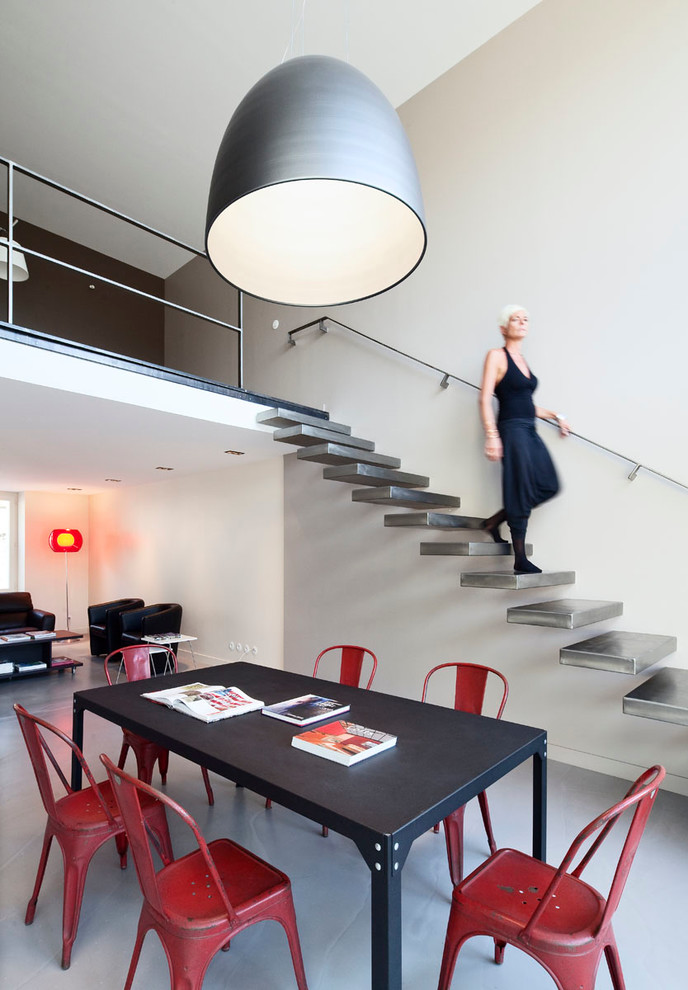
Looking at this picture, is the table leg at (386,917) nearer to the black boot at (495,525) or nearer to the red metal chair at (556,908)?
the red metal chair at (556,908)

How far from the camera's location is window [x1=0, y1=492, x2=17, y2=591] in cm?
838

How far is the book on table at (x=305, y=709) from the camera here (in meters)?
2.24

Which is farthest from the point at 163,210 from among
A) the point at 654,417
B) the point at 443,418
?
the point at 654,417

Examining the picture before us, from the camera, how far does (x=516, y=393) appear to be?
3.67m

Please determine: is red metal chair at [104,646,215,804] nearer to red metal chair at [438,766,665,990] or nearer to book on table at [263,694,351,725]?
book on table at [263,694,351,725]

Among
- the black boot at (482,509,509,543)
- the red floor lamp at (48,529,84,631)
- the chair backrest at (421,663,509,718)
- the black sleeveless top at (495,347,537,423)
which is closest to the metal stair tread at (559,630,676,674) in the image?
the chair backrest at (421,663,509,718)

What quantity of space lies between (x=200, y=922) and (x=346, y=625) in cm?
351

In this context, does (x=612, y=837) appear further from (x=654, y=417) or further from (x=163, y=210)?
(x=163, y=210)

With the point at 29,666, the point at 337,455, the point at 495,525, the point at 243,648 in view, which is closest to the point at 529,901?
the point at 495,525

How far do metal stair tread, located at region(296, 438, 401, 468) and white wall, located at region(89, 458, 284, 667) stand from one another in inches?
66.2

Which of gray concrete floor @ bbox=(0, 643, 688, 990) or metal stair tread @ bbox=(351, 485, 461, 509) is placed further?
metal stair tread @ bbox=(351, 485, 461, 509)

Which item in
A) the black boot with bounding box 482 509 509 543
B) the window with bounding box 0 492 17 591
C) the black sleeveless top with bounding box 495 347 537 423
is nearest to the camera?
the black sleeveless top with bounding box 495 347 537 423

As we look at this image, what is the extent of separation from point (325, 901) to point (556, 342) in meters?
3.42

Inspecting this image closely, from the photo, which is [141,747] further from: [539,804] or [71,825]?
[539,804]
